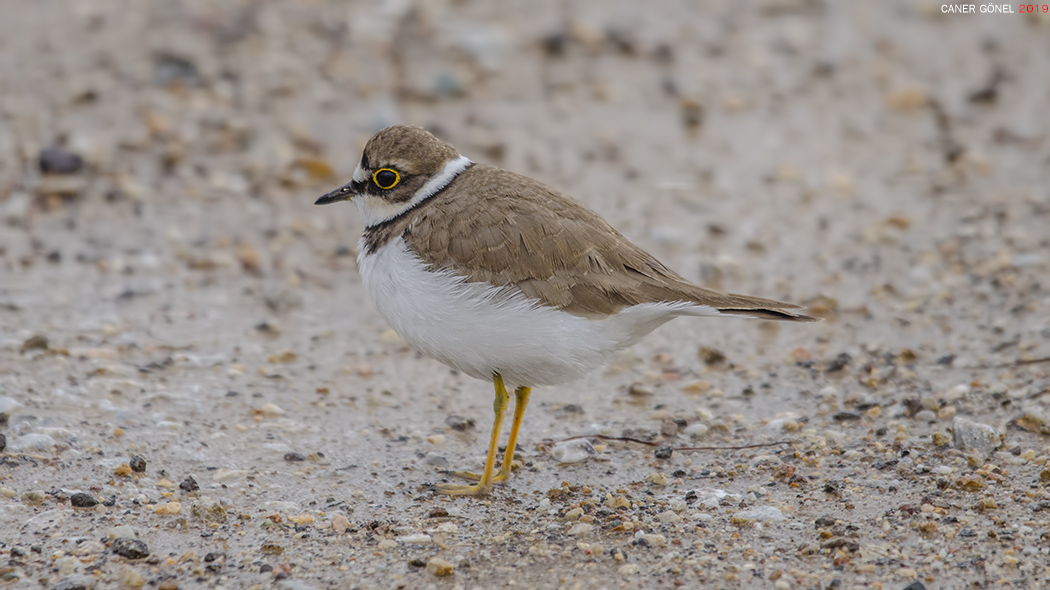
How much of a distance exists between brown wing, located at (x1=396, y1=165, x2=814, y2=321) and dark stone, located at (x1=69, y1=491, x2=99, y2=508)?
195 centimetres

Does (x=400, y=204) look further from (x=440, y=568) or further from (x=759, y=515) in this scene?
(x=759, y=515)

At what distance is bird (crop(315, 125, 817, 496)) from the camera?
5.36 meters

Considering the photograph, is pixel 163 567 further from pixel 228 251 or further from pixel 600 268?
pixel 228 251

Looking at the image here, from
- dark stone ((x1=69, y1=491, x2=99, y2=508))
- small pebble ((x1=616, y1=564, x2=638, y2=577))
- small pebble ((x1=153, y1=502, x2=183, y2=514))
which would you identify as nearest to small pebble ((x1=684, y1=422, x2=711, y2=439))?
small pebble ((x1=616, y1=564, x2=638, y2=577))

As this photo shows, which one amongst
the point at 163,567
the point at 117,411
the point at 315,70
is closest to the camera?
the point at 163,567

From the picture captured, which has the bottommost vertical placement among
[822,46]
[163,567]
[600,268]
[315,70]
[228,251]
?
[163,567]

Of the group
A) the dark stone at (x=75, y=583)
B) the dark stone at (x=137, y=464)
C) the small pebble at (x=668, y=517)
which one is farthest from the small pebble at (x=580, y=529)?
the dark stone at (x=137, y=464)

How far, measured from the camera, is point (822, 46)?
→ 38.0ft

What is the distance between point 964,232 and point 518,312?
4.91 metres

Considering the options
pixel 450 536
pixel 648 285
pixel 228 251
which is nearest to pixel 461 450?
pixel 450 536

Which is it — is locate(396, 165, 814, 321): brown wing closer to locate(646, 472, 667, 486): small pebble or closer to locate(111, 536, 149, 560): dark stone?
locate(646, 472, 667, 486): small pebble

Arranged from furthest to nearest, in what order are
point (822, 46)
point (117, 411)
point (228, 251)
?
point (822, 46) < point (228, 251) < point (117, 411)

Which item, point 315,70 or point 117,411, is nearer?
point 117,411

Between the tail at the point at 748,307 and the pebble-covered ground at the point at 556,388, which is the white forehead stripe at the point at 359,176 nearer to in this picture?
the pebble-covered ground at the point at 556,388
